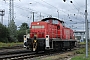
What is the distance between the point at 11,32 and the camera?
202ft

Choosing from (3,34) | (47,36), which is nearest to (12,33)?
(3,34)

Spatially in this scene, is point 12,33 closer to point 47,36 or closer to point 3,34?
point 3,34

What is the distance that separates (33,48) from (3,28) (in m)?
39.3

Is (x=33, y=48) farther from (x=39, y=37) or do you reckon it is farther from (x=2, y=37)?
(x=2, y=37)

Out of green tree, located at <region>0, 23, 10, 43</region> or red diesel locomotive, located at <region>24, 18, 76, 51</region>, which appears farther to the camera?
green tree, located at <region>0, 23, 10, 43</region>

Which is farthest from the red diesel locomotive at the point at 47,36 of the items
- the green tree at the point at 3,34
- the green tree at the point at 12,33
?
the green tree at the point at 12,33

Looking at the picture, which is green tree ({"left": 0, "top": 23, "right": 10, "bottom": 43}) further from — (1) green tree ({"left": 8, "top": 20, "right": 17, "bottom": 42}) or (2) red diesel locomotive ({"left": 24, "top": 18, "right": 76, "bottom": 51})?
(2) red diesel locomotive ({"left": 24, "top": 18, "right": 76, "bottom": 51})

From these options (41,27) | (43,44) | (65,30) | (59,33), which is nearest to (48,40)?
(43,44)

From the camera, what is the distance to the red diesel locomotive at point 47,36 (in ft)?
65.0

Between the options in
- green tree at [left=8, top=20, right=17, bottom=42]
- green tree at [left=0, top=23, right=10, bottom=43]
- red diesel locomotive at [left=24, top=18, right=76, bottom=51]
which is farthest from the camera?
green tree at [left=8, top=20, right=17, bottom=42]

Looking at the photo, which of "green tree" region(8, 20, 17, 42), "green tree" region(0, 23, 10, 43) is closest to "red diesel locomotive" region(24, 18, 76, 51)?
"green tree" region(0, 23, 10, 43)

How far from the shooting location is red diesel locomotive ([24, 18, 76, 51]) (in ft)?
65.0

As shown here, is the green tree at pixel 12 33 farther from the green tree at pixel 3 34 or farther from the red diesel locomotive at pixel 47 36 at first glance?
the red diesel locomotive at pixel 47 36

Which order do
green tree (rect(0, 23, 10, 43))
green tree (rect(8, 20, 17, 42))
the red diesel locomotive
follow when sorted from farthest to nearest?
green tree (rect(8, 20, 17, 42))
green tree (rect(0, 23, 10, 43))
the red diesel locomotive
